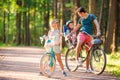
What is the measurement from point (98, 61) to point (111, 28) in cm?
1103

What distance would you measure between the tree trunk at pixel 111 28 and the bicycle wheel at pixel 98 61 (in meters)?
10.6

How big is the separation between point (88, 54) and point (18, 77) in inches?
98.3

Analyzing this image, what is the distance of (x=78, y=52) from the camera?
12.6 metres

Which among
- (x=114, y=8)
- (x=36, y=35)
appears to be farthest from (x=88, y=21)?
(x=36, y=35)

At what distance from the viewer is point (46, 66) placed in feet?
38.5

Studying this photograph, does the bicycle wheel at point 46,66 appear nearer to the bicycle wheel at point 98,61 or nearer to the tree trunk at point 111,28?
the bicycle wheel at point 98,61

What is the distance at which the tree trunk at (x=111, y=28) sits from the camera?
22500 mm

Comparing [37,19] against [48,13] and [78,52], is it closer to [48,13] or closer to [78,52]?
[48,13]

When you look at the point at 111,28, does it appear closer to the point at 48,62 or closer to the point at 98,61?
the point at 98,61

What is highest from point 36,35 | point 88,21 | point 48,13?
point 88,21

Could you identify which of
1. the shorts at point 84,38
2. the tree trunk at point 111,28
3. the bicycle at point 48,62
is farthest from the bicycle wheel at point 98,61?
the tree trunk at point 111,28

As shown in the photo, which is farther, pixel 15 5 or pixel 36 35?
pixel 36 35

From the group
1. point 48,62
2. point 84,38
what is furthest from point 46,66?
point 84,38

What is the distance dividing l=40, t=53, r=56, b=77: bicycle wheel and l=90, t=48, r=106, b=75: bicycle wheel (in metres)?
1.32
